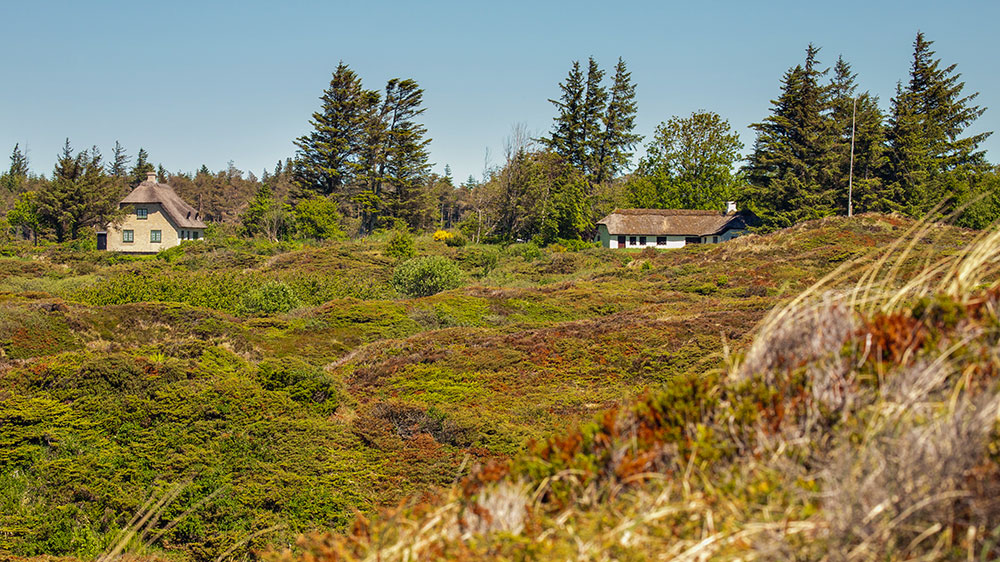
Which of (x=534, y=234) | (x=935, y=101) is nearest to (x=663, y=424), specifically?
(x=534, y=234)

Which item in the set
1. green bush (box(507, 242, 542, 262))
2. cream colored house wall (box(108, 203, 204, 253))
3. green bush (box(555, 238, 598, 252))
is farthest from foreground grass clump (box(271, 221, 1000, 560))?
cream colored house wall (box(108, 203, 204, 253))

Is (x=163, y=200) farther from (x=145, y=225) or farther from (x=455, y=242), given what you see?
(x=455, y=242)

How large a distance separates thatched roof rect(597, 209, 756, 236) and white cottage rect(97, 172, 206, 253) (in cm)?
3434

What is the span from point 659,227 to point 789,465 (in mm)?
56593

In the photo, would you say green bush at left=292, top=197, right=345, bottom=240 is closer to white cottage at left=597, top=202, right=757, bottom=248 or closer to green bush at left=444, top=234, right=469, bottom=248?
green bush at left=444, top=234, right=469, bottom=248

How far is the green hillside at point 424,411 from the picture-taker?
256cm

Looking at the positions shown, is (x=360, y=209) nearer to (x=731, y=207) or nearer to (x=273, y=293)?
(x=731, y=207)

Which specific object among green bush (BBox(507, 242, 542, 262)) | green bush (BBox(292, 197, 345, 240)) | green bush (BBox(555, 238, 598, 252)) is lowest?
green bush (BBox(507, 242, 542, 262))

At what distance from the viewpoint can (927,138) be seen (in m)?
51.0

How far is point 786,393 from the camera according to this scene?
106 inches

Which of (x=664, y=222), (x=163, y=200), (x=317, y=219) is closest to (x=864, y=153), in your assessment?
(x=664, y=222)

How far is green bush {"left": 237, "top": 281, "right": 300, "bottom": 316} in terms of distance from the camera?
23541 mm

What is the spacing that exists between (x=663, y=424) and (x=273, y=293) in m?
22.8

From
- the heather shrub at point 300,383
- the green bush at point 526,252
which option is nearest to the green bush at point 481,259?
the green bush at point 526,252
